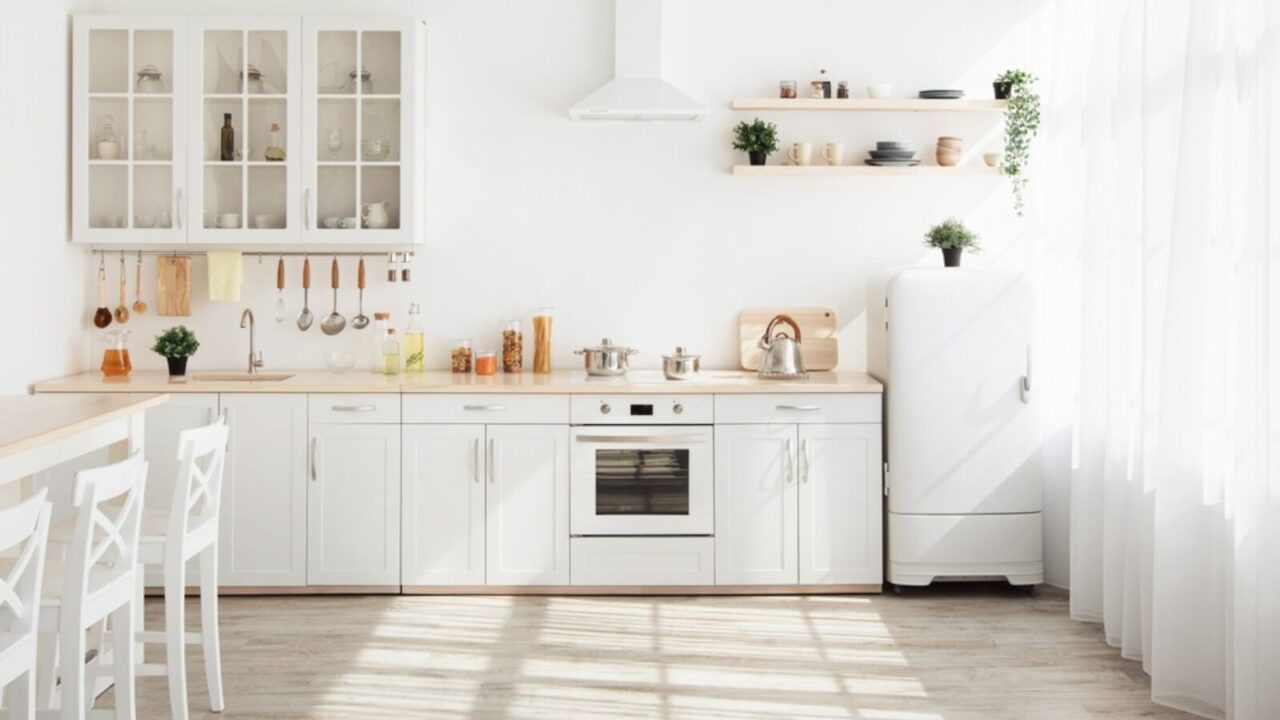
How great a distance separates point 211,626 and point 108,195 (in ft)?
7.41

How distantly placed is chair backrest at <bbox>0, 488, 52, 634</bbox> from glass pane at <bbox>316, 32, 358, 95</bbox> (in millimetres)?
2855

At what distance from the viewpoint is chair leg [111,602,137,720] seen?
276 cm

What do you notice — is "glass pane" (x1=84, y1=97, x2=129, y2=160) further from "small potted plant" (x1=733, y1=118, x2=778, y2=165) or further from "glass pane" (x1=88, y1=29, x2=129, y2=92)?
"small potted plant" (x1=733, y1=118, x2=778, y2=165)

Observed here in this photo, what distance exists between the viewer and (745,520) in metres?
4.49

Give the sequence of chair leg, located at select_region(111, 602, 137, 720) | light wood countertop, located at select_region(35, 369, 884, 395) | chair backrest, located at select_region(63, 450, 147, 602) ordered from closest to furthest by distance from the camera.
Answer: chair backrest, located at select_region(63, 450, 147, 602), chair leg, located at select_region(111, 602, 137, 720), light wood countertop, located at select_region(35, 369, 884, 395)

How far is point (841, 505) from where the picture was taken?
→ 14.8 ft

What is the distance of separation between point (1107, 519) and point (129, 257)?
421 centimetres

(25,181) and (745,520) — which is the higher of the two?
(25,181)

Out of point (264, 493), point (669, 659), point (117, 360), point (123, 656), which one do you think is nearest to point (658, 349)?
point (669, 659)

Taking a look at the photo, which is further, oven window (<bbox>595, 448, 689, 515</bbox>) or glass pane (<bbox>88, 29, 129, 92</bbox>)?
glass pane (<bbox>88, 29, 129, 92</bbox>)

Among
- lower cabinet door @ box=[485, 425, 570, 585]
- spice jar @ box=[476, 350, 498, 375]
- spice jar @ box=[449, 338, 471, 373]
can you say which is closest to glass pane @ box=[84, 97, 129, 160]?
spice jar @ box=[449, 338, 471, 373]

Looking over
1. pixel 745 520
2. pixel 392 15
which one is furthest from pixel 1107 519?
pixel 392 15

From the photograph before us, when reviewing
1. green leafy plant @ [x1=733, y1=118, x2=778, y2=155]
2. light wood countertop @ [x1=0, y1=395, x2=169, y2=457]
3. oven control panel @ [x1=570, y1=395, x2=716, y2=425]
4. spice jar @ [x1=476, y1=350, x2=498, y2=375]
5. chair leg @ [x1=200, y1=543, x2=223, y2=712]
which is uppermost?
green leafy plant @ [x1=733, y1=118, x2=778, y2=155]

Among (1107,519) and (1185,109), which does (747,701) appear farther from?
(1185,109)
